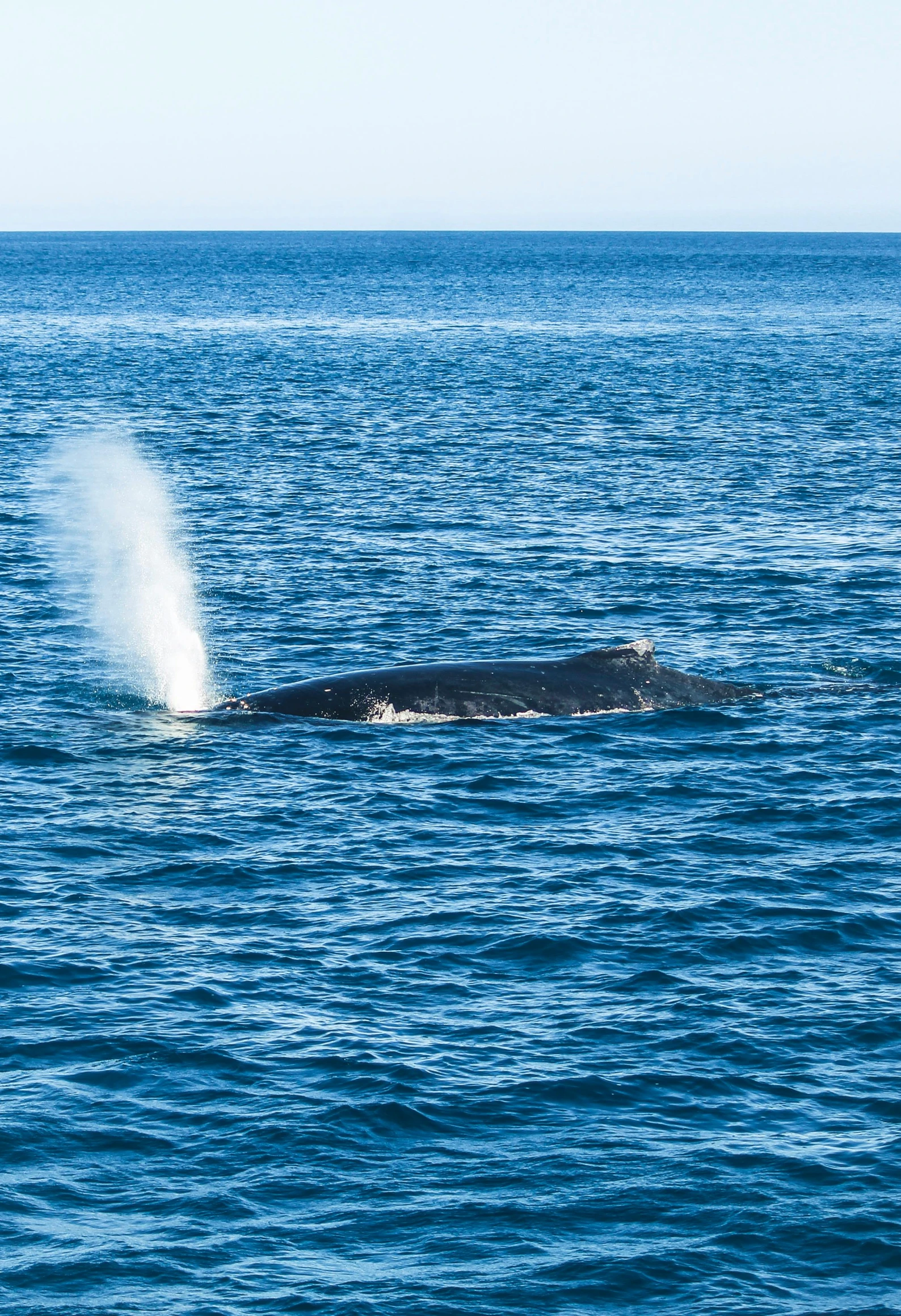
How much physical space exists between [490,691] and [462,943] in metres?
11.4

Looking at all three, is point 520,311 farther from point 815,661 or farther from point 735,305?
point 815,661

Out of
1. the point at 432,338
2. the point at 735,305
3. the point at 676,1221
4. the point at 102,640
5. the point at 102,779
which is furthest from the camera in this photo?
the point at 735,305

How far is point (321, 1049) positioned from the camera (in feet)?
71.1

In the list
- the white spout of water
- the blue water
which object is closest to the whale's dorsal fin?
the blue water

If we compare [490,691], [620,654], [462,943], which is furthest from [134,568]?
[462,943]

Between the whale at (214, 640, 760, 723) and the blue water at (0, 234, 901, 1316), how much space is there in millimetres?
601

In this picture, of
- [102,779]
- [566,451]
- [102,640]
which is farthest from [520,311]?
[102,779]

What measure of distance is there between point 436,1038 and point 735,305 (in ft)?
567

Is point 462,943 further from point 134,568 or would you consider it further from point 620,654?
point 134,568

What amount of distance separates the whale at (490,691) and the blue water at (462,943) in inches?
23.7

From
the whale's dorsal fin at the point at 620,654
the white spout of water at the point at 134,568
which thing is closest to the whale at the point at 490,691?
the whale's dorsal fin at the point at 620,654

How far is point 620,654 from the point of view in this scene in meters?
36.7

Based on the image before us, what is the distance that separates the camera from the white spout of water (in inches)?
1583

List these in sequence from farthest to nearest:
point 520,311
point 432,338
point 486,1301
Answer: point 520,311
point 432,338
point 486,1301
